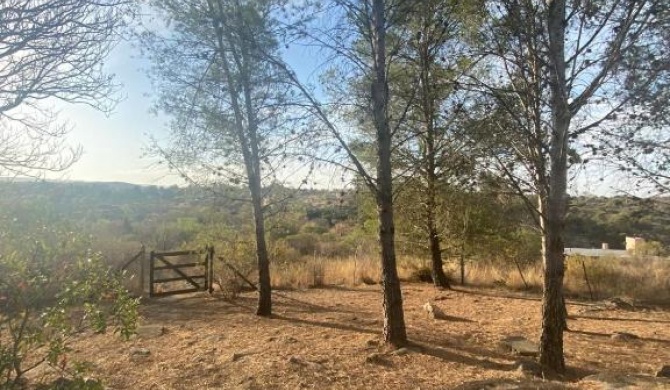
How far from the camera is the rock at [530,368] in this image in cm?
552

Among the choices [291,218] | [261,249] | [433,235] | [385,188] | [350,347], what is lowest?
[350,347]

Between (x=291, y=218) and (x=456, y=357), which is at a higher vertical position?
(x=291, y=218)

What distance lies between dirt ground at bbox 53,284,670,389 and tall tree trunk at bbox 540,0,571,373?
0.44 metres

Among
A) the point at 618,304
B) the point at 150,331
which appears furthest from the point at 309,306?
the point at 618,304

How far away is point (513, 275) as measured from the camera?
14414 mm

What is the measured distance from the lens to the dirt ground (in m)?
5.83

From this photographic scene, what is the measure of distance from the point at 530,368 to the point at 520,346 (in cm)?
125

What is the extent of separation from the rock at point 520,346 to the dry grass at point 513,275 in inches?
281

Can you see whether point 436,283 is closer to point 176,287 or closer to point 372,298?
point 372,298

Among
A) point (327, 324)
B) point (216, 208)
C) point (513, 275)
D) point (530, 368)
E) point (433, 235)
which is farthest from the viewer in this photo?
point (513, 275)

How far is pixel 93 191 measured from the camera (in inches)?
1334

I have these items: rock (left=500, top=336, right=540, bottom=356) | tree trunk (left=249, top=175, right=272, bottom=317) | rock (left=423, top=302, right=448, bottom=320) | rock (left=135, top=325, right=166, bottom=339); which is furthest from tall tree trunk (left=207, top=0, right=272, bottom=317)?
rock (left=500, top=336, right=540, bottom=356)

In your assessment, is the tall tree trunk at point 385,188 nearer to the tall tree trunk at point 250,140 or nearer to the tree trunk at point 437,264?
the tall tree trunk at point 250,140

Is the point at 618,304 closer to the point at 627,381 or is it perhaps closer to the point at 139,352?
the point at 627,381
